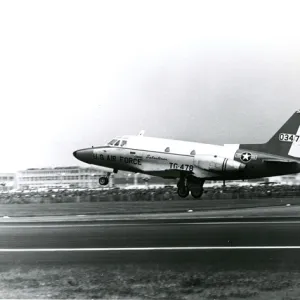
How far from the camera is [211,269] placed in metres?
11.8

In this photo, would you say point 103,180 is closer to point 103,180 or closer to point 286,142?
point 103,180

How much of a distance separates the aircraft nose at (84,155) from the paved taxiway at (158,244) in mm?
14761

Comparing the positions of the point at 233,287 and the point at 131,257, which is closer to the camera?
the point at 233,287

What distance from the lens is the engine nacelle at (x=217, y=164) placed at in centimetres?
3222

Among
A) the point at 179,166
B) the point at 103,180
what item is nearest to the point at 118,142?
the point at 103,180

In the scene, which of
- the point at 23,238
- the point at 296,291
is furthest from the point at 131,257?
the point at 23,238

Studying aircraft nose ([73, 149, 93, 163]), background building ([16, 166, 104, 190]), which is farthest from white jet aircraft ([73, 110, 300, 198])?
background building ([16, 166, 104, 190])

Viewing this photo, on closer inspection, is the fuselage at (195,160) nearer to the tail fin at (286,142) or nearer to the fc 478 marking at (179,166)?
the fc 478 marking at (179,166)

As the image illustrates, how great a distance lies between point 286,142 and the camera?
3431 cm

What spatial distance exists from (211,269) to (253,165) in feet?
70.6

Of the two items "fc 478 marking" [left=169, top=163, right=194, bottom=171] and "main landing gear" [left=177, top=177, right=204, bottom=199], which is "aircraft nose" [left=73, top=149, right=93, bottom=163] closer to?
"fc 478 marking" [left=169, top=163, right=194, bottom=171]

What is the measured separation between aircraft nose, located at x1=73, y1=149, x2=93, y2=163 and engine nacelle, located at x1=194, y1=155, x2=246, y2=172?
9.00 m

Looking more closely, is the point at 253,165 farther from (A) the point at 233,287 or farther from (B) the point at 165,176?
(A) the point at 233,287

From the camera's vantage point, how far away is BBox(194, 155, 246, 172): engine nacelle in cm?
3222
